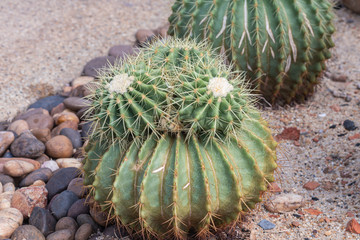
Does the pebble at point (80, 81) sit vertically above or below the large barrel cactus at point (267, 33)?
below

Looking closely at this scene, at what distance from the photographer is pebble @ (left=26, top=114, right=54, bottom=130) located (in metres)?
3.89

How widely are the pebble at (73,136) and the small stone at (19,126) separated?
342mm

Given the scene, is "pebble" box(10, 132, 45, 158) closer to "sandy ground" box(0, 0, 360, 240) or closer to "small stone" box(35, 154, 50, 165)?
"small stone" box(35, 154, 50, 165)

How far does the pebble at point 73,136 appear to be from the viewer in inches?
145

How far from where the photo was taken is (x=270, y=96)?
154 inches

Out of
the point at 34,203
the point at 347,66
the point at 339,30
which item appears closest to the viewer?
the point at 34,203

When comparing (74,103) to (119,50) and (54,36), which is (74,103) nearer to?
(119,50)

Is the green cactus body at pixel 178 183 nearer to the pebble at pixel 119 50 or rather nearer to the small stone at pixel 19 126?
the small stone at pixel 19 126

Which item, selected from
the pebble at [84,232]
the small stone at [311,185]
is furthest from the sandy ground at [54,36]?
the small stone at [311,185]

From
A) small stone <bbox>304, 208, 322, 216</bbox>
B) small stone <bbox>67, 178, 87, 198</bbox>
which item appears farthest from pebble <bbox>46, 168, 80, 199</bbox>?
small stone <bbox>304, 208, 322, 216</bbox>

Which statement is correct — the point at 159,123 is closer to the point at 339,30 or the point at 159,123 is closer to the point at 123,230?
the point at 123,230

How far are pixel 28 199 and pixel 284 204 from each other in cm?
167

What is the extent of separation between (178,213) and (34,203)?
3.74 feet

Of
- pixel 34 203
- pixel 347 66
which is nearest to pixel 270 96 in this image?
pixel 347 66
